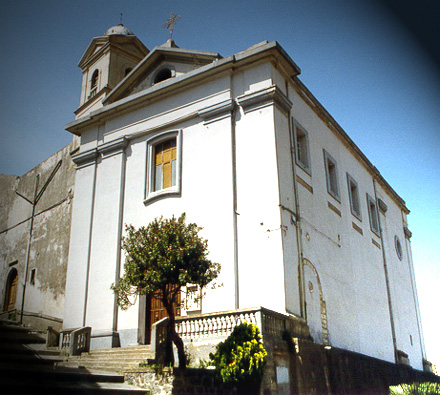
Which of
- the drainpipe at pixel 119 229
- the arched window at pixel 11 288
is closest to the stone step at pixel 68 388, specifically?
the drainpipe at pixel 119 229

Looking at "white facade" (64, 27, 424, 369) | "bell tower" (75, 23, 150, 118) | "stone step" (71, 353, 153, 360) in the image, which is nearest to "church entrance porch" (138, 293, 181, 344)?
"white facade" (64, 27, 424, 369)

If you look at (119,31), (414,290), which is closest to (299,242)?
(119,31)

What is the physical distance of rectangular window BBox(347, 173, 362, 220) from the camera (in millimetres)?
22109

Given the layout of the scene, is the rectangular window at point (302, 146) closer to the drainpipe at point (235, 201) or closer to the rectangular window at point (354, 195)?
the drainpipe at point (235, 201)

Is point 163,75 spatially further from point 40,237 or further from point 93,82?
point 40,237

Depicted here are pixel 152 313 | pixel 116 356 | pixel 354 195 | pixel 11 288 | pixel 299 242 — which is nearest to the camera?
pixel 116 356

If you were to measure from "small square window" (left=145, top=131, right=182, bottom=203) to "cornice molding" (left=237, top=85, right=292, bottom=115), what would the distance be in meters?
2.61

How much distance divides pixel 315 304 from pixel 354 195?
8.52 meters

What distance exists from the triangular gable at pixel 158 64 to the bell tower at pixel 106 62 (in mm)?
4460

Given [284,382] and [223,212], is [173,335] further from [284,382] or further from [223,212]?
[223,212]

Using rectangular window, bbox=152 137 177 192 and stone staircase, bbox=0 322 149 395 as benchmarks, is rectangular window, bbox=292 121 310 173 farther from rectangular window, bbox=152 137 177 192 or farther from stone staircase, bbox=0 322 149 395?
stone staircase, bbox=0 322 149 395

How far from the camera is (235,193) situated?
15.5m

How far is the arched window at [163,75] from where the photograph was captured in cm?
1905

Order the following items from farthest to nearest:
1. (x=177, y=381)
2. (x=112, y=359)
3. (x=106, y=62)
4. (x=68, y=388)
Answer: (x=106, y=62)
(x=112, y=359)
(x=177, y=381)
(x=68, y=388)
